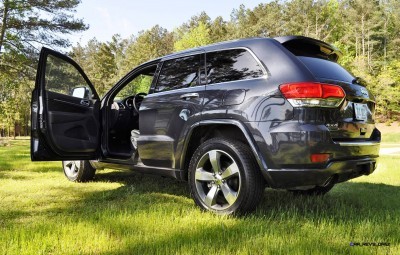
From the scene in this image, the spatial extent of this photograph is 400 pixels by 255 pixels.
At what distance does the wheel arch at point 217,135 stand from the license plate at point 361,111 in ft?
3.51

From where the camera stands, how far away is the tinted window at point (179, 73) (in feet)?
12.8

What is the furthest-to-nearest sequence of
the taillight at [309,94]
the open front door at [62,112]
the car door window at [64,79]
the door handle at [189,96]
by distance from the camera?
the car door window at [64,79] → the open front door at [62,112] → the door handle at [189,96] → the taillight at [309,94]

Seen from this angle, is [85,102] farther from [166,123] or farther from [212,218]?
[212,218]

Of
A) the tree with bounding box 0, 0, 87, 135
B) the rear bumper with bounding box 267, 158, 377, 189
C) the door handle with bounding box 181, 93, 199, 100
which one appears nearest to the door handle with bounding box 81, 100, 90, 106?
the door handle with bounding box 181, 93, 199, 100

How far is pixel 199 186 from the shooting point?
3.54 metres

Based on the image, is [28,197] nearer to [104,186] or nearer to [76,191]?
[76,191]

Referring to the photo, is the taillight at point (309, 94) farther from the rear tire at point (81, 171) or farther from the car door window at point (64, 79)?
the rear tire at point (81, 171)

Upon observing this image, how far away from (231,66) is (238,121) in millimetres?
667

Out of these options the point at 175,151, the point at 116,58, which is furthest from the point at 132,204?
the point at 116,58

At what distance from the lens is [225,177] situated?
3328 mm

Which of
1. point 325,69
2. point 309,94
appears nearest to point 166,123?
point 309,94

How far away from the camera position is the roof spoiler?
3.38m

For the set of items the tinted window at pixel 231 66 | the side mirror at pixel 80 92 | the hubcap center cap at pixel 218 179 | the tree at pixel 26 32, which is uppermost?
the tree at pixel 26 32

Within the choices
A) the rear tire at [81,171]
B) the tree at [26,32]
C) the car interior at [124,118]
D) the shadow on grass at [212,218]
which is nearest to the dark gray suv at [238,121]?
the shadow on grass at [212,218]
